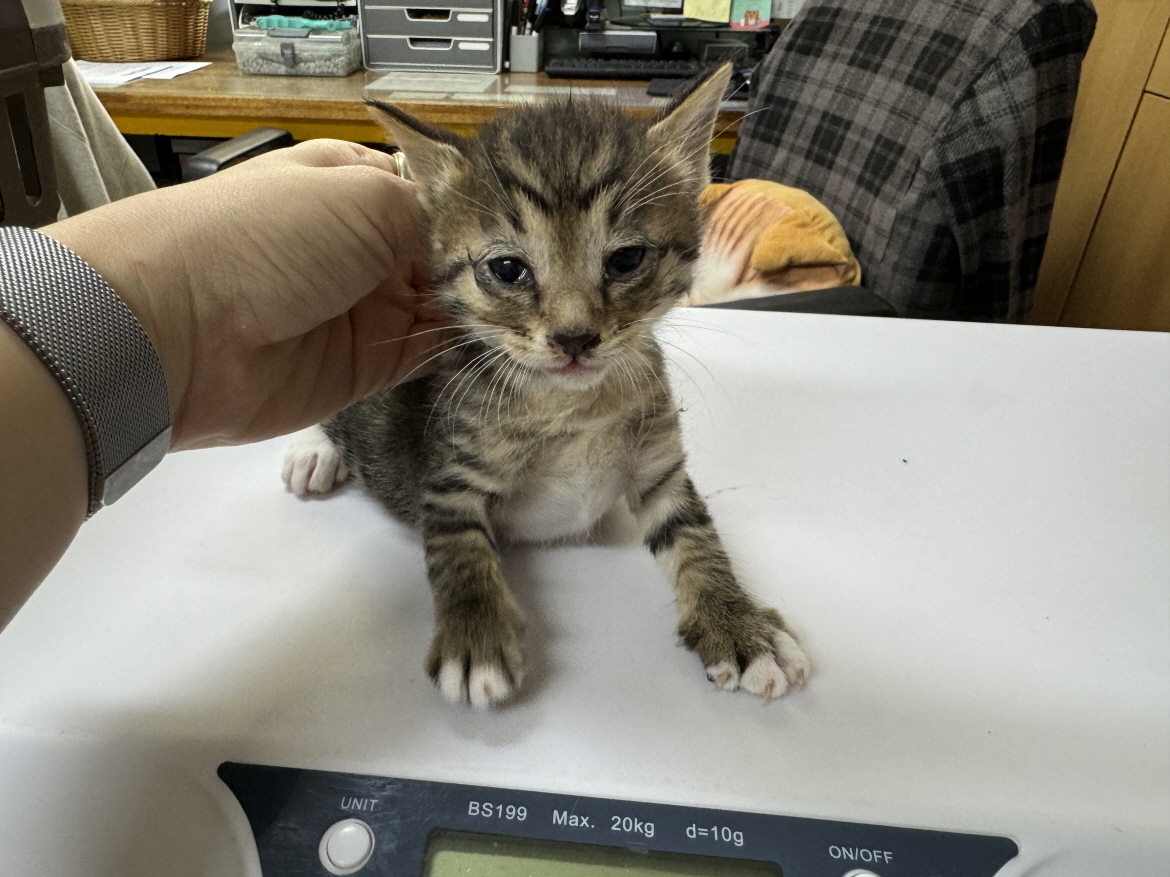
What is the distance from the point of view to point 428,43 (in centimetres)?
237

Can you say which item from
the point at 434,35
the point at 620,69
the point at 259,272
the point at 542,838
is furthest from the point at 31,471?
the point at 434,35

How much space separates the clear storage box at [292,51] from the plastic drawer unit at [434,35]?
0.09m

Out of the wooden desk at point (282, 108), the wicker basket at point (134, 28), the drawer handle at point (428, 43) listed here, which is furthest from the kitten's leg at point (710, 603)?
the wicker basket at point (134, 28)

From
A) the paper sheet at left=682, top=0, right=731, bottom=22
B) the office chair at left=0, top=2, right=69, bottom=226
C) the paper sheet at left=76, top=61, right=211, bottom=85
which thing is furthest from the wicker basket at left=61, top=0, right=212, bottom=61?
the office chair at left=0, top=2, right=69, bottom=226

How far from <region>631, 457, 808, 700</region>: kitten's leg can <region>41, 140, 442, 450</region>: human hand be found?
271mm

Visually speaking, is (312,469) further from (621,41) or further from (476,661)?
(621,41)

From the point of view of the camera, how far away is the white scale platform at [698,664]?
42 cm

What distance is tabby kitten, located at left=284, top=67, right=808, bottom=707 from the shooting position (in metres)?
0.63

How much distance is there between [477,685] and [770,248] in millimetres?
1163

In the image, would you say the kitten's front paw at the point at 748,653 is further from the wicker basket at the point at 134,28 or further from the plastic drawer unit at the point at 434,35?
the wicker basket at the point at 134,28

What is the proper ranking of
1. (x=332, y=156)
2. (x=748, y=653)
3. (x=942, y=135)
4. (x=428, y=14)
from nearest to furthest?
1. (x=748, y=653)
2. (x=332, y=156)
3. (x=942, y=135)
4. (x=428, y=14)

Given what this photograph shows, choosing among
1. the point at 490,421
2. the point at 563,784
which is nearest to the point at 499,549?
the point at 490,421

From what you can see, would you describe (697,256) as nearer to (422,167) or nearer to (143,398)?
(422,167)

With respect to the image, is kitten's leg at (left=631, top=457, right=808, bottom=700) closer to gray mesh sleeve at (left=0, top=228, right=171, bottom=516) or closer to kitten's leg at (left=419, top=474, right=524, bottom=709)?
kitten's leg at (left=419, top=474, right=524, bottom=709)
